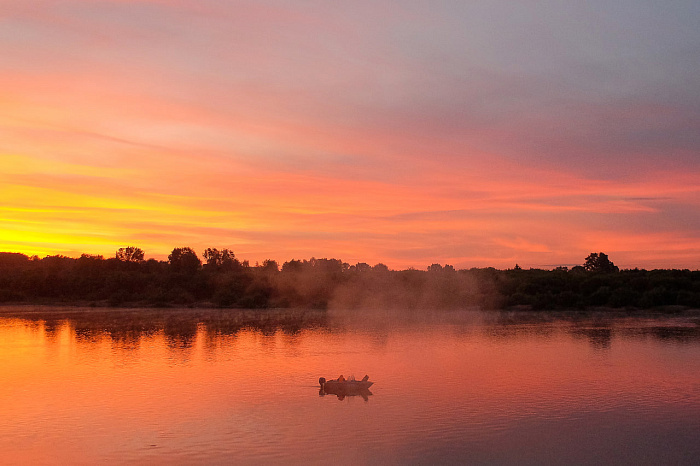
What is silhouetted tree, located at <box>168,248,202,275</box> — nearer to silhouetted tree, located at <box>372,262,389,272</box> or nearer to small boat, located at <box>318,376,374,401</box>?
silhouetted tree, located at <box>372,262,389,272</box>

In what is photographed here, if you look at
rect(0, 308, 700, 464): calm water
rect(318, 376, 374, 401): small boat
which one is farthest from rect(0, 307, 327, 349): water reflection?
rect(318, 376, 374, 401): small boat

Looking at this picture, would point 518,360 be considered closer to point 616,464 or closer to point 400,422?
point 400,422

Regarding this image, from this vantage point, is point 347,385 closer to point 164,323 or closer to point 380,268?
point 164,323

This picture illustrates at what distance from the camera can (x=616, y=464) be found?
20891mm

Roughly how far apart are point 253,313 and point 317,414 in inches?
2623

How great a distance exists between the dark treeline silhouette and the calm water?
1381 inches

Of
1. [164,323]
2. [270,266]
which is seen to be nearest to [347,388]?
[164,323]

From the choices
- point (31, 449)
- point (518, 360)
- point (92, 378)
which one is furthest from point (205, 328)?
point (31, 449)

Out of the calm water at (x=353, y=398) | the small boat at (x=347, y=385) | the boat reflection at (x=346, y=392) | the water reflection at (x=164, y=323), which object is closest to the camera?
the calm water at (x=353, y=398)

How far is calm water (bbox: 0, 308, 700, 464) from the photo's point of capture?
73.6 ft

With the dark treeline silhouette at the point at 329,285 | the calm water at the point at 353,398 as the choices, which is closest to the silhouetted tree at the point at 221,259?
the dark treeline silhouette at the point at 329,285

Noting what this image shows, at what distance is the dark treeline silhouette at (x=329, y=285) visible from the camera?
95938 mm

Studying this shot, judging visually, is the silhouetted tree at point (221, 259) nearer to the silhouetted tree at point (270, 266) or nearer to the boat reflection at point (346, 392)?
the silhouetted tree at point (270, 266)

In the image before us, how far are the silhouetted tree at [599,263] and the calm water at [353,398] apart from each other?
227 ft
